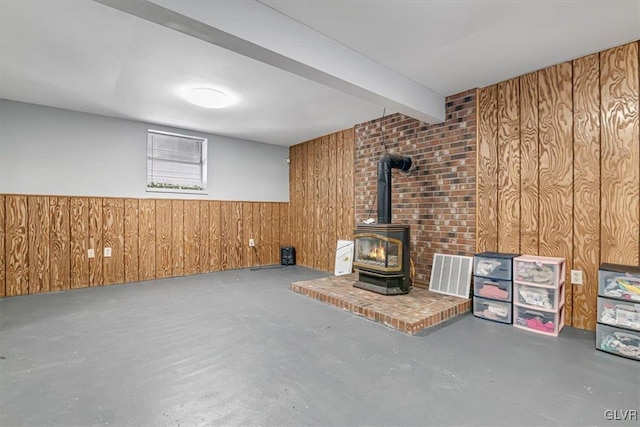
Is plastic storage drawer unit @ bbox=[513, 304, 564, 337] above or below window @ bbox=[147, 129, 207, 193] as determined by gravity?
below

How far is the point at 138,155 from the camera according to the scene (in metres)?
4.73

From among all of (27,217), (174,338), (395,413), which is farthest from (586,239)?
(27,217)

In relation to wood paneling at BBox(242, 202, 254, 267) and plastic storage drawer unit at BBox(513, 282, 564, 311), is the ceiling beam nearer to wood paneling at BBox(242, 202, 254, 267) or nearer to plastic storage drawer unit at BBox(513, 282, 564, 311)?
plastic storage drawer unit at BBox(513, 282, 564, 311)

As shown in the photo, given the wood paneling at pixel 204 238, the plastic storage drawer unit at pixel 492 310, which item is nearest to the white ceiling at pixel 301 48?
the wood paneling at pixel 204 238

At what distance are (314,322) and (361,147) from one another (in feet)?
9.70

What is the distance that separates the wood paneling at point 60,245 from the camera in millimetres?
4074

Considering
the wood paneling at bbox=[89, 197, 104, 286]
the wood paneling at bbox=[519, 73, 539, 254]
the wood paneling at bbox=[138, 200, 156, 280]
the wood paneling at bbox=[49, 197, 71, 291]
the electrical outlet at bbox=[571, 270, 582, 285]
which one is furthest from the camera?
the wood paneling at bbox=[138, 200, 156, 280]

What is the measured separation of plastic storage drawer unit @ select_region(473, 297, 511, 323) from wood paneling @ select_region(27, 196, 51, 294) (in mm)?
5336

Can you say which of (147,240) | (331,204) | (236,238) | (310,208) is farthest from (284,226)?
(147,240)

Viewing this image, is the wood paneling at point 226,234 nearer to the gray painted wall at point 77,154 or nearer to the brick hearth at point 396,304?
the gray painted wall at point 77,154

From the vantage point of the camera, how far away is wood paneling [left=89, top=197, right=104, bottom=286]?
4344 mm

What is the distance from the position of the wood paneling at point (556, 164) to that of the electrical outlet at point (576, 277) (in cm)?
4

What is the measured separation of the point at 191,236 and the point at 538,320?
16.1 ft

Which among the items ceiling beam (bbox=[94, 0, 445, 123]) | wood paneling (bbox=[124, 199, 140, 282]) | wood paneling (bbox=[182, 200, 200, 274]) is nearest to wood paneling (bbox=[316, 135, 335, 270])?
wood paneling (bbox=[182, 200, 200, 274])
